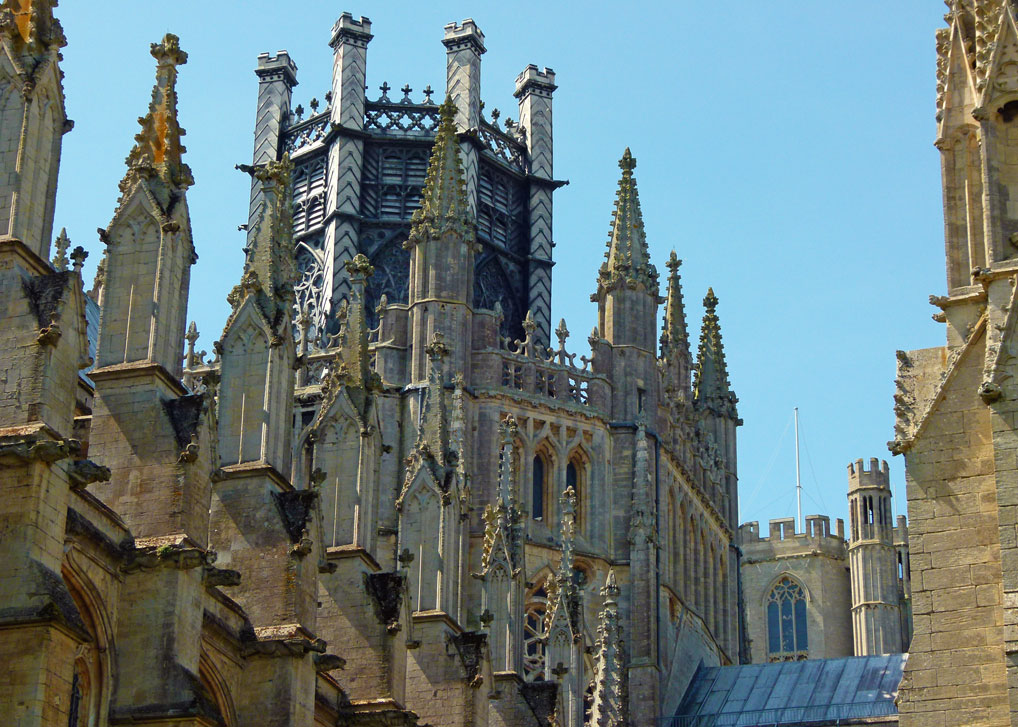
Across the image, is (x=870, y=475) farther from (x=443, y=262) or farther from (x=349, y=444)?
(x=349, y=444)

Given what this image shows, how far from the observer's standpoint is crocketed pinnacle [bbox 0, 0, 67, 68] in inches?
1017

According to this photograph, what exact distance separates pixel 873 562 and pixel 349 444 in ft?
164

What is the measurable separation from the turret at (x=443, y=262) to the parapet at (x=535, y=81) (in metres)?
12.7

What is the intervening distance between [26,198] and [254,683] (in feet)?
26.6

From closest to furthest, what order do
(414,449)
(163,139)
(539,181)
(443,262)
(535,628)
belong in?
(163,139) → (414,449) → (535,628) → (443,262) → (539,181)

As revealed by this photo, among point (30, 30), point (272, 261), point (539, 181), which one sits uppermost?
point (539, 181)

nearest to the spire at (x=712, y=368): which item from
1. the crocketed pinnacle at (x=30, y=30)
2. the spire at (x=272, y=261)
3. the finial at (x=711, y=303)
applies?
the finial at (x=711, y=303)

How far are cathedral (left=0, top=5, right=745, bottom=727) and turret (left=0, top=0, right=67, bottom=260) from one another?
0.04 m

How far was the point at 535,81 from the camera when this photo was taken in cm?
7075

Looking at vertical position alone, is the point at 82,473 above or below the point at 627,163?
below

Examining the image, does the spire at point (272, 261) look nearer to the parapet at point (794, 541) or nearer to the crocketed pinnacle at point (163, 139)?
the crocketed pinnacle at point (163, 139)

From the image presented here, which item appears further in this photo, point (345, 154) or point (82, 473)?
point (345, 154)

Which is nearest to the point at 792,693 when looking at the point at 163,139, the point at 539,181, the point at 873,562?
the point at 539,181

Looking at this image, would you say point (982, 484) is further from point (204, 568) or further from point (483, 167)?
point (483, 167)
